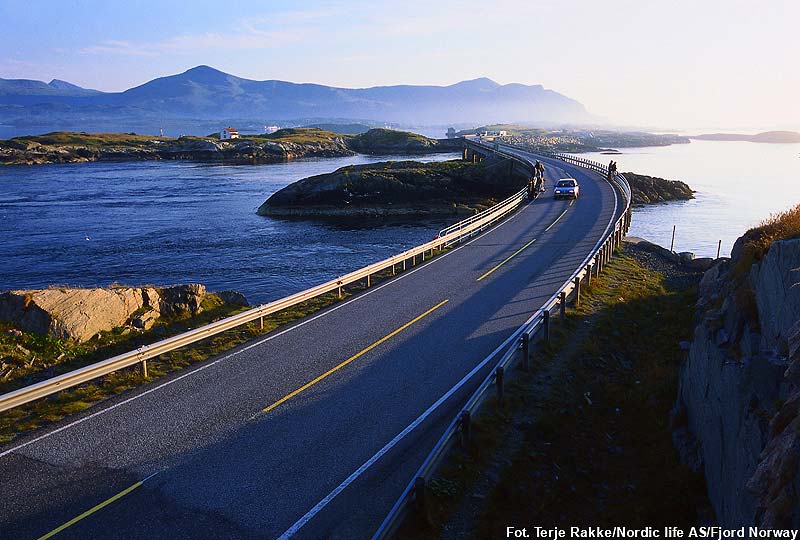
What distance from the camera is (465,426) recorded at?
10.7 metres

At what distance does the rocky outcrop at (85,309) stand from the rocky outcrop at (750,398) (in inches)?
558

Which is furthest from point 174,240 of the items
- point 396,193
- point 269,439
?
point 269,439

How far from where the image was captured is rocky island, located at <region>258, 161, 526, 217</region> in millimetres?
61406

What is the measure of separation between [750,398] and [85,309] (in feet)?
50.9

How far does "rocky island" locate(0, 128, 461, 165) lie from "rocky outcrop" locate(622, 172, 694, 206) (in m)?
80.6

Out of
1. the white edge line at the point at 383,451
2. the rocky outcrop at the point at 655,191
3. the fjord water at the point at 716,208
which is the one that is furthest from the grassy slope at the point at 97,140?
the white edge line at the point at 383,451

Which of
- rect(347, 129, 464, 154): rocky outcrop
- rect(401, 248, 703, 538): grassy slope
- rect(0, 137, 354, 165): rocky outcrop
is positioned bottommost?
rect(401, 248, 703, 538): grassy slope

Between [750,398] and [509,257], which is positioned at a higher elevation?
[750,398]

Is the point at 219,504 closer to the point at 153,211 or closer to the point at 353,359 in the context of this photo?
the point at 353,359

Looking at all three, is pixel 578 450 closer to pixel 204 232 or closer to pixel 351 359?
pixel 351 359

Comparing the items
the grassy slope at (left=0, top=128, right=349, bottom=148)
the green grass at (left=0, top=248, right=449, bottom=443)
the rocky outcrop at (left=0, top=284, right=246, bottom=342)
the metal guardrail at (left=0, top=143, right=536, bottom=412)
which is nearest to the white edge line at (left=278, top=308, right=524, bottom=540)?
the green grass at (left=0, top=248, right=449, bottom=443)

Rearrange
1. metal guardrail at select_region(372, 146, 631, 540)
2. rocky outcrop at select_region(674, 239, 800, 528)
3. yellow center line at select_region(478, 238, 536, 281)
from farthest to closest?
yellow center line at select_region(478, 238, 536, 281) < metal guardrail at select_region(372, 146, 631, 540) < rocky outcrop at select_region(674, 239, 800, 528)

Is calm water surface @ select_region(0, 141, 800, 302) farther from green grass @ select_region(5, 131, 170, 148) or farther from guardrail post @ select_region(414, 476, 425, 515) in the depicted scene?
green grass @ select_region(5, 131, 170, 148)

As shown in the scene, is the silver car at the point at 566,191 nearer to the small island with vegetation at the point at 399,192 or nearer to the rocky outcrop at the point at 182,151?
the small island with vegetation at the point at 399,192
